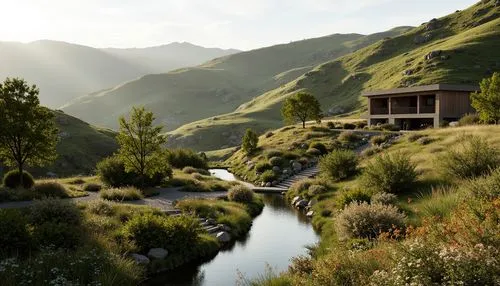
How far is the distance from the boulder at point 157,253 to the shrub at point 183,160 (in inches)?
1337

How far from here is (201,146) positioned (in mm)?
124875

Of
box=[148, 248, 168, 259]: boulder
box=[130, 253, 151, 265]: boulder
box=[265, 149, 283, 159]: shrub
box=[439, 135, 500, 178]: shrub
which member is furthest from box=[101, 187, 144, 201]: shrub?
box=[265, 149, 283, 159]: shrub

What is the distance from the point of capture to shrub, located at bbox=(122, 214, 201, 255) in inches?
803

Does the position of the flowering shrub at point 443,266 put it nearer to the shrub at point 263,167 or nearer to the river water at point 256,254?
the river water at point 256,254

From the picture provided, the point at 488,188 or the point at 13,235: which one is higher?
the point at 488,188

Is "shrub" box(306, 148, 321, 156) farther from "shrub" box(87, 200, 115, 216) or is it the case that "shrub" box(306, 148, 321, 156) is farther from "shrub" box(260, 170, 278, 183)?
"shrub" box(87, 200, 115, 216)

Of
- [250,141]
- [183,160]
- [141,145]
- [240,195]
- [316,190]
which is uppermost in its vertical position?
[141,145]

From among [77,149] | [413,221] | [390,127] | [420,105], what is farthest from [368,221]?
[420,105]

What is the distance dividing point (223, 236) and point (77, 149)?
4215cm

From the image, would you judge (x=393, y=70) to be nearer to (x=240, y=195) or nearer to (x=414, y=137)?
(x=414, y=137)

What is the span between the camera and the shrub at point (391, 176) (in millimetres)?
25922

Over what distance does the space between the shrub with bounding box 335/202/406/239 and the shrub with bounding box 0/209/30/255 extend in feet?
44.5

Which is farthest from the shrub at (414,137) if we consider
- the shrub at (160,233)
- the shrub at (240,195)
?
the shrub at (160,233)

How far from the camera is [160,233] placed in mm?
20875
